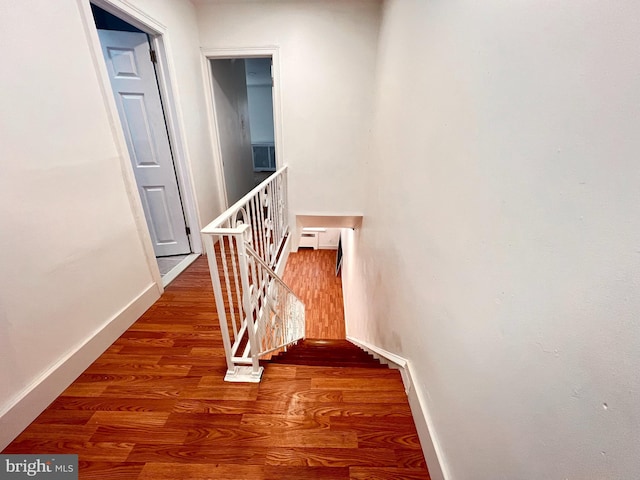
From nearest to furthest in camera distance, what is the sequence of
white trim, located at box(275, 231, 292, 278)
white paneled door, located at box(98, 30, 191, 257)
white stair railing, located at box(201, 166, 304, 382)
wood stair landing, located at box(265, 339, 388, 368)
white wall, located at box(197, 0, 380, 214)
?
white stair railing, located at box(201, 166, 304, 382), wood stair landing, located at box(265, 339, 388, 368), white paneled door, located at box(98, 30, 191, 257), white wall, located at box(197, 0, 380, 214), white trim, located at box(275, 231, 292, 278)

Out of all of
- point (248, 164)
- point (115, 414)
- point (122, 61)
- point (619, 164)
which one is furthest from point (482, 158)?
point (248, 164)

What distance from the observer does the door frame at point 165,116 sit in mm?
1471

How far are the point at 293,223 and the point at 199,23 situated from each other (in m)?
2.46

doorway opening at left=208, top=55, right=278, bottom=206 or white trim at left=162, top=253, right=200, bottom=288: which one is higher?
doorway opening at left=208, top=55, right=278, bottom=206

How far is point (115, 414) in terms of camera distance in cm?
117

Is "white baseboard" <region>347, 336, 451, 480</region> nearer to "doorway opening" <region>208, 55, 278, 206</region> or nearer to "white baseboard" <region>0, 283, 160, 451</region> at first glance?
"white baseboard" <region>0, 283, 160, 451</region>

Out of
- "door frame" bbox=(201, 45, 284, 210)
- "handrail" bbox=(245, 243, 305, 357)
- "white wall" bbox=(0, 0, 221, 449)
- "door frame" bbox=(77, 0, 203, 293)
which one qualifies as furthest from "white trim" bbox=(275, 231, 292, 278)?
"white wall" bbox=(0, 0, 221, 449)

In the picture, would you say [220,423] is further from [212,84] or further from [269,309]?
[212,84]

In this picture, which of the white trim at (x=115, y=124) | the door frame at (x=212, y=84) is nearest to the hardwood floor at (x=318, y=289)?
the door frame at (x=212, y=84)

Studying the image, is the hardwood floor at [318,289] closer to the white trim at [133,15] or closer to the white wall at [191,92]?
the white wall at [191,92]

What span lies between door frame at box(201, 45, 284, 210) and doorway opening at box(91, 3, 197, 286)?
26.4 inches

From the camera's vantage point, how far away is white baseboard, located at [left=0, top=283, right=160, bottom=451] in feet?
3.52

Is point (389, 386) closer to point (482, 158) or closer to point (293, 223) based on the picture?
point (482, 158)

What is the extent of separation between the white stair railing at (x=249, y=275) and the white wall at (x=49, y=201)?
736mm
